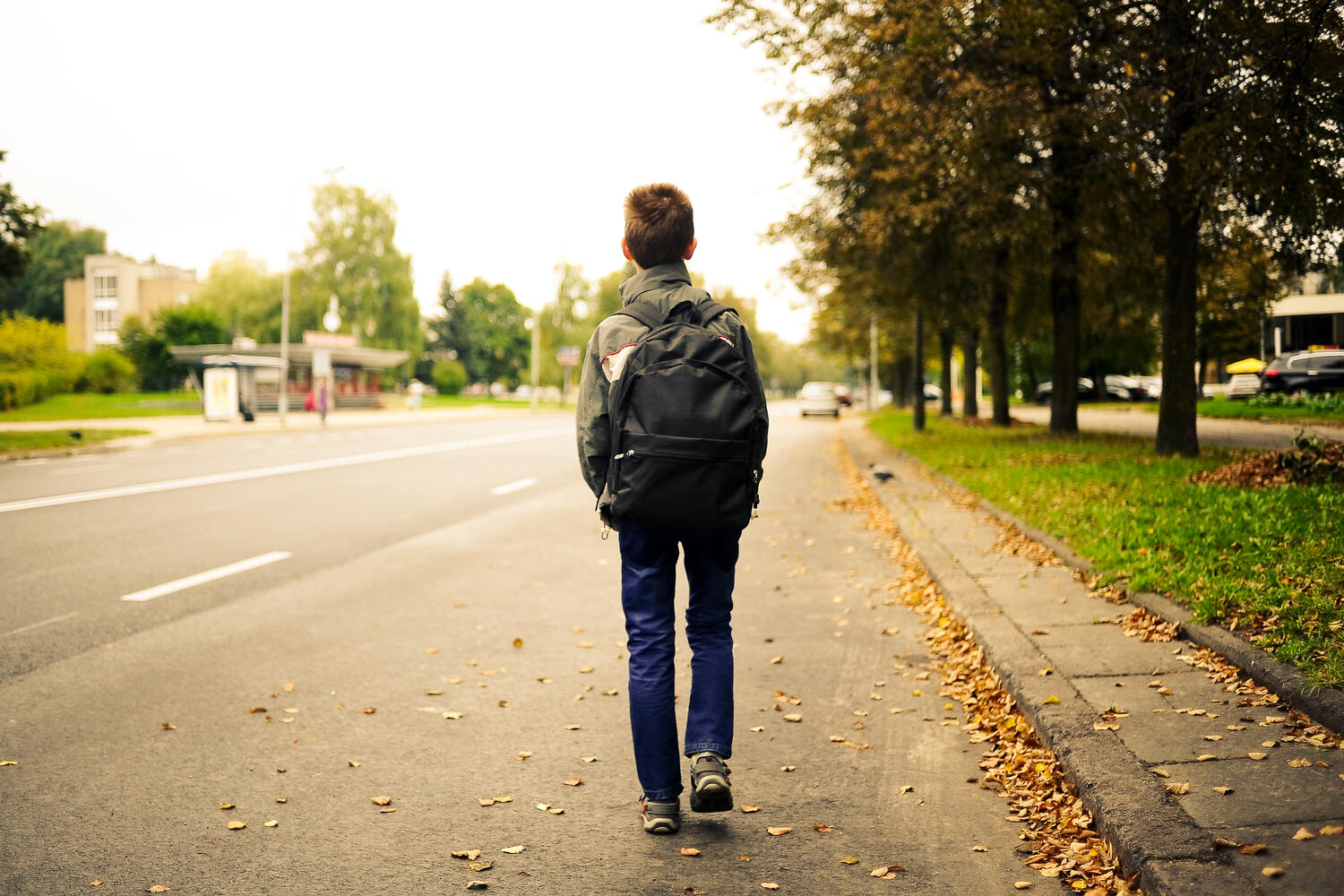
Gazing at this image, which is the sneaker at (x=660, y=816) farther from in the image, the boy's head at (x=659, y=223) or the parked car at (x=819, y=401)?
the parked car at (x=819, y=401)

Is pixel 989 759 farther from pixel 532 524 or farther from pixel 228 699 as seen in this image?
pixel 532 524

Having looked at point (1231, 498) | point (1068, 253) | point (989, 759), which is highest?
point (1068, 253)

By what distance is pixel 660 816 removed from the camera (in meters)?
3.52

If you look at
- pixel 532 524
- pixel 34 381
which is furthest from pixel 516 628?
pixel 34 381

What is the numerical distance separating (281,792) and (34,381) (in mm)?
47784

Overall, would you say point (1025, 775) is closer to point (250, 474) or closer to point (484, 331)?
point (250, 474)

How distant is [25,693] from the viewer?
5055 mm

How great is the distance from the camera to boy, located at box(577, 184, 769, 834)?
3.45 meters

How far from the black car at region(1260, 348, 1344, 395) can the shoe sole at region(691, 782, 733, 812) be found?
3573cm

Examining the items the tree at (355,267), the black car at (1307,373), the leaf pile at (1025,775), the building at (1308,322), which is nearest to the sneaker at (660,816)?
the leaf pile at (1025,775)

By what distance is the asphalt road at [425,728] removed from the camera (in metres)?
3.31

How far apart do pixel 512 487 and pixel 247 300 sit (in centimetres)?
6907

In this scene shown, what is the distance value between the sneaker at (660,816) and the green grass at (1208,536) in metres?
2.56

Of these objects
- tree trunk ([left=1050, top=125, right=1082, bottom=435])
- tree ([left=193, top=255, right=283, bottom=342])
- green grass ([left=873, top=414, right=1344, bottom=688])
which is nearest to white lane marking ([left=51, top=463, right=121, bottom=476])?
green grass ([left=873, top=414, right=1344, bottom=688])
